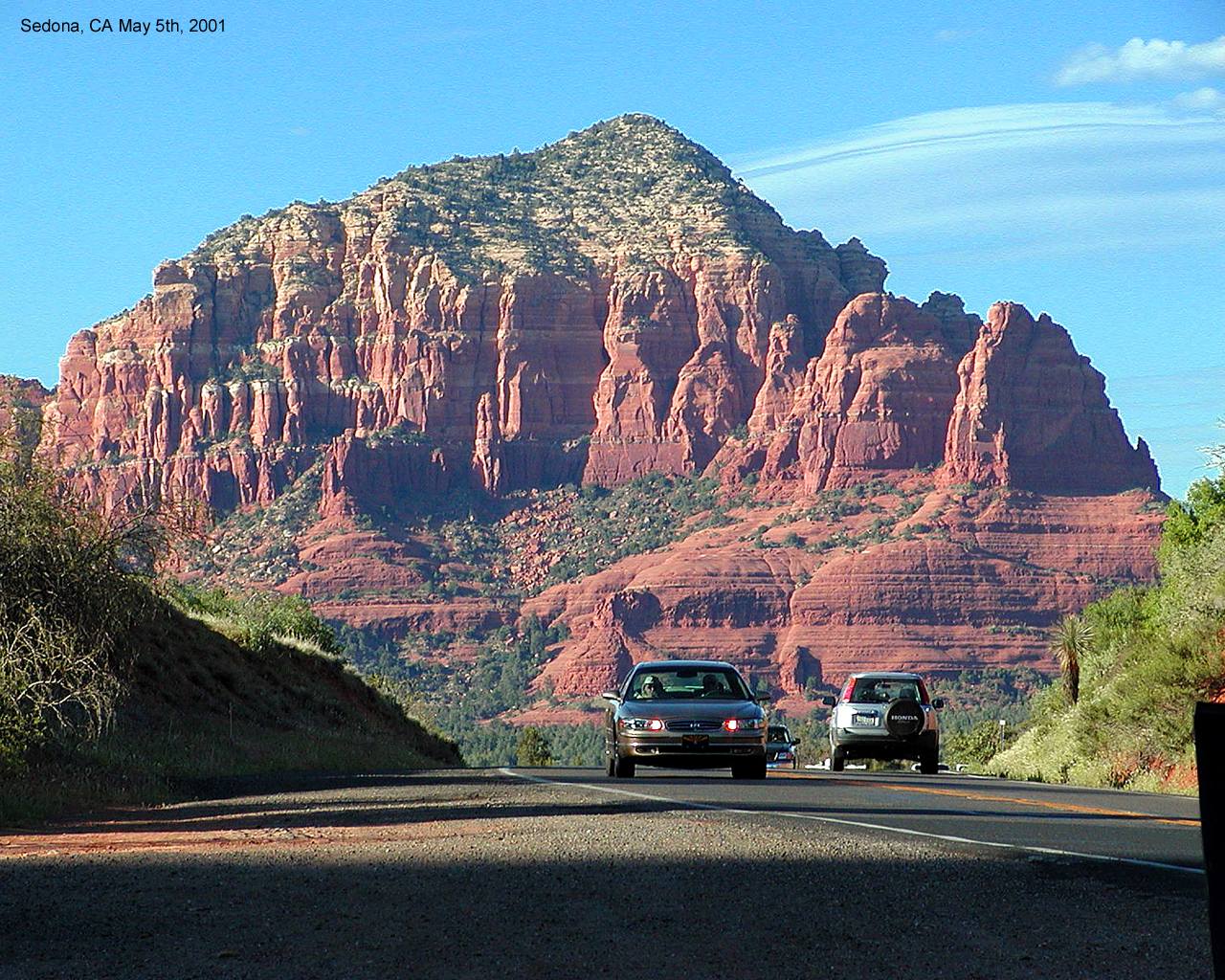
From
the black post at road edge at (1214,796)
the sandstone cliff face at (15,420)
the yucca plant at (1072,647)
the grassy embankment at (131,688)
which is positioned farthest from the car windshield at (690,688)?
the yucca plant at (1072,647)

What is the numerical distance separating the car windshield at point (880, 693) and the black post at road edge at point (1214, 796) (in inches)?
1051

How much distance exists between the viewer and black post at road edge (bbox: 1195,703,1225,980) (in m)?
5.90

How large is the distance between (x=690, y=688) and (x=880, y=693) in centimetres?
806

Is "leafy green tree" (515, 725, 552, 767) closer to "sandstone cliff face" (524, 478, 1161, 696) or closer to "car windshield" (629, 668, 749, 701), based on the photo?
"car windshield" (629, 668, 749, 701)

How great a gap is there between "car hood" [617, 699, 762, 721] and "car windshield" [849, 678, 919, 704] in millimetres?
7205

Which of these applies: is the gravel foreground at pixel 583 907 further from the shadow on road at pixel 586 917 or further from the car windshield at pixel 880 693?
the car windshield at pixel 880 693

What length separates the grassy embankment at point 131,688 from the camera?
1972 cm

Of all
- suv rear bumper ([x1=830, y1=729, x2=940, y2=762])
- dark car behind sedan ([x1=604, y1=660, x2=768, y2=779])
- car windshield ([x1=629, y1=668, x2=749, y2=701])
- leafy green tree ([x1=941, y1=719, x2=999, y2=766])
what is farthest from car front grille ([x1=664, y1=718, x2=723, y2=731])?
leafy green tree ([x1=941, y1=719, x2=999, y2=766])

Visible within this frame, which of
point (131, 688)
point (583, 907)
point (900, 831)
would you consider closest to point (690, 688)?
point (900, 831)

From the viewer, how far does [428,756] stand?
4997cm

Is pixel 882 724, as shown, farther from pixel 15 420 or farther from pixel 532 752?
pixel 532 752

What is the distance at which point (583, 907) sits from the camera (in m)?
10.9

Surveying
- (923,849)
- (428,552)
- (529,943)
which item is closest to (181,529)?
(923,849)

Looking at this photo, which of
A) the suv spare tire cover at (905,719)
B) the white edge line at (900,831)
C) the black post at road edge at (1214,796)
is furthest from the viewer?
the suv spare tire cover at (905,719)
